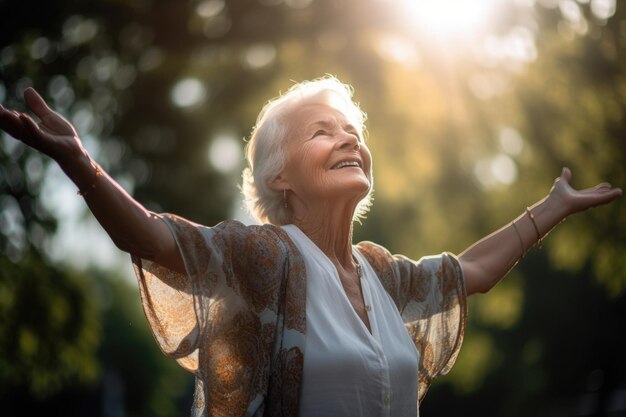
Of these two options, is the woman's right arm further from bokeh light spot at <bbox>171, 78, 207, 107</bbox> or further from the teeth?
bokeh light spot at <bbox>171, 78, 207, 107</bbox>

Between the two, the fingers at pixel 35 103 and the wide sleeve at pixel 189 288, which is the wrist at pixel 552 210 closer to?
the wide sleeve at pixel 189 288

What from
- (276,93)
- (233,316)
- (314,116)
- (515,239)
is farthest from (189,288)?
(276,93)

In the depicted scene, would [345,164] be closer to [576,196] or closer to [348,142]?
[348,142]

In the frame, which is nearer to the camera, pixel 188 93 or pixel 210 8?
pixel 210 8

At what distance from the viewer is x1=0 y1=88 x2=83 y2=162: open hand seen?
2.35 metres

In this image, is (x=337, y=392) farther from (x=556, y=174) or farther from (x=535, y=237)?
(x=556, y=174)

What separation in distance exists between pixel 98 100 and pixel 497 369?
21.8m

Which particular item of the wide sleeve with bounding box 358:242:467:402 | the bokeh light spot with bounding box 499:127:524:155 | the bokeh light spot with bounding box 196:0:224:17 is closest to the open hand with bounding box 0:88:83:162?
the wide sleeve with bounding box 358:242:467:402

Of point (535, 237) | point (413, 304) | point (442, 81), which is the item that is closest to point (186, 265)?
point (413, 304)

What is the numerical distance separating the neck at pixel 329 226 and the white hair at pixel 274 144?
3.3 inches

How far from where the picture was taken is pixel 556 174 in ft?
25.1

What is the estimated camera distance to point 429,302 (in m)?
3.35

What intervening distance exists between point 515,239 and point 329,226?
676 mm

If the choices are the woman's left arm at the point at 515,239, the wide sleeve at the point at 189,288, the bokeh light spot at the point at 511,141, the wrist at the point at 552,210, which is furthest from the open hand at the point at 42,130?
the bokeh light spot at the point at 511,141
